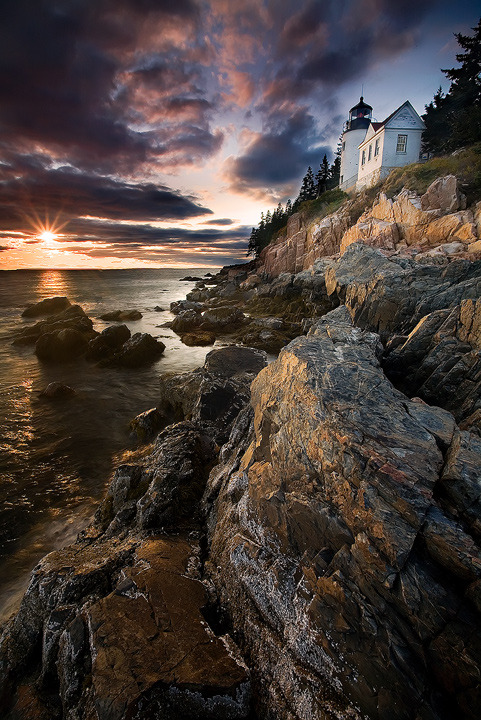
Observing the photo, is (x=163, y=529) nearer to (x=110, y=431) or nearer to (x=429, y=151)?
(x=110, y=431)

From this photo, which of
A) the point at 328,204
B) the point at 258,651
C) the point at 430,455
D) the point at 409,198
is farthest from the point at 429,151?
the point at 258,651

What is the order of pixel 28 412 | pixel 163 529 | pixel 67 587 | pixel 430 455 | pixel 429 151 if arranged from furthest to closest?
pixel 429 151 → pixel 28 412 → pixel 163 529 → pixel 67 587 → pixel 430 455

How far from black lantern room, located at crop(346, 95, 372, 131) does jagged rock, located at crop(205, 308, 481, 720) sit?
236 ft

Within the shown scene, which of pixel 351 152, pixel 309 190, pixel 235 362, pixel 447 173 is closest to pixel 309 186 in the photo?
pixel 309 190

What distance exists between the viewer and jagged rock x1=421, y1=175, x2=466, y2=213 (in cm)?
2659

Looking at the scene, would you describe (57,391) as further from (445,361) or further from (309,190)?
(309,190)

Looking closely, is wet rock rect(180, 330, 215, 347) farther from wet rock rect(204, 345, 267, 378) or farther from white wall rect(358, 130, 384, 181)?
white wall rect(358, 130, 384, 181)

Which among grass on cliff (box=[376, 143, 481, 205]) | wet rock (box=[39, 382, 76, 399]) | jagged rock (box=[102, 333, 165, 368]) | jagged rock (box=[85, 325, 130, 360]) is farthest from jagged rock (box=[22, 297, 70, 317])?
grass on cliff (box=[376, 143, 481, 205])

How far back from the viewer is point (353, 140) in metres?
54.8

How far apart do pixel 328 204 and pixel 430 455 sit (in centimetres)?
5816

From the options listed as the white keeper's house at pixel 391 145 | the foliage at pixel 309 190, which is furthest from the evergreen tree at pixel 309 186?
the white keeper's house at pixel 391 145

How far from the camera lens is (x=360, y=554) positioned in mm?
3920

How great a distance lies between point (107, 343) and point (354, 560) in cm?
2585

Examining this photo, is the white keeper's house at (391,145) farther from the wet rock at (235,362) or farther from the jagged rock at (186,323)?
the wet rock at (235,362)
